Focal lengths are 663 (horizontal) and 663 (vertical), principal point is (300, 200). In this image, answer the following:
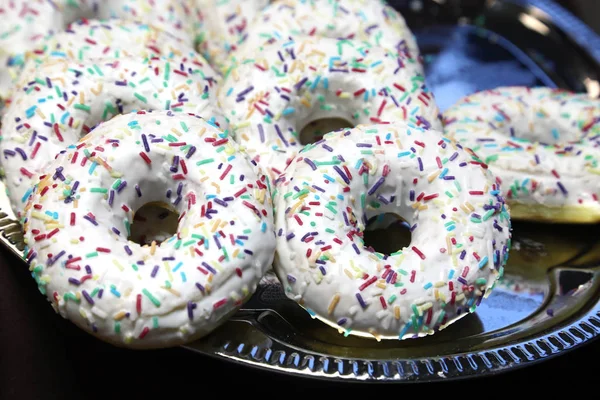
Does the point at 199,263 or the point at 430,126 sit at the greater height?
the point at 430,126

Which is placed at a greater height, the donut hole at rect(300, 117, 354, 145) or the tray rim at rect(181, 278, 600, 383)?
the donut hole at rect(300, 117, 354, 145)

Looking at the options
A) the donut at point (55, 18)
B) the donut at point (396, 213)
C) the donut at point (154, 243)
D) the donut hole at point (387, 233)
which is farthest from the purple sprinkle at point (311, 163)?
the donut at point (55, 18)

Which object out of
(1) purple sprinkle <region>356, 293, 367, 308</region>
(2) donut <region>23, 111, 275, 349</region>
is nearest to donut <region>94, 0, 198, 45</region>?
(2) donut <region>23, 111, 275, 349</region>

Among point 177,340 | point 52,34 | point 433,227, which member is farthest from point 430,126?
point 52,34

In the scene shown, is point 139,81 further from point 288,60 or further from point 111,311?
point 111,311

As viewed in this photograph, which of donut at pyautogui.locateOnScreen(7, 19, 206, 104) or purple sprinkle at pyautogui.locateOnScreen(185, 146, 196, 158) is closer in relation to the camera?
purple sprinkle at pyautogui.locateOnScreen(185, 146, 196, 158)

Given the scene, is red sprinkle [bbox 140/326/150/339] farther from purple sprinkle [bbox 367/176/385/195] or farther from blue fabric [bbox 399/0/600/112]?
blue fabric [bbox 399/0/600/112]
